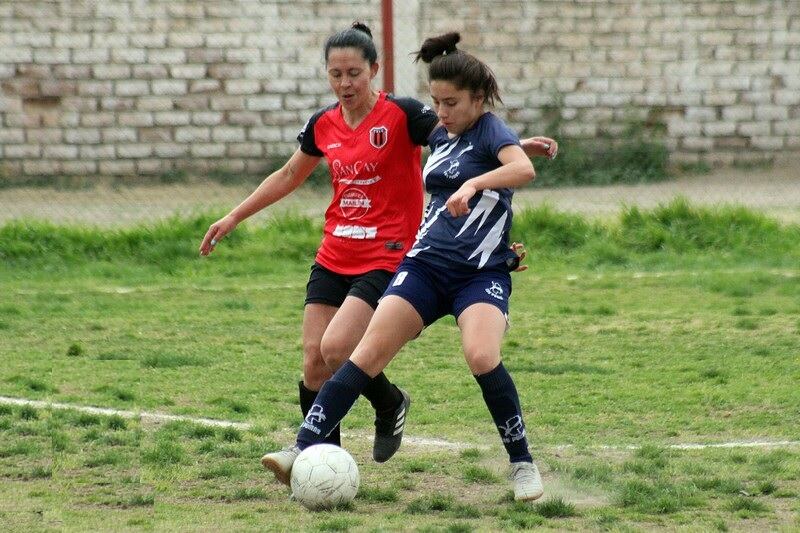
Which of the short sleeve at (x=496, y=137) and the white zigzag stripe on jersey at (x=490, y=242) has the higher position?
the short sleeve at (x=496, y=137)

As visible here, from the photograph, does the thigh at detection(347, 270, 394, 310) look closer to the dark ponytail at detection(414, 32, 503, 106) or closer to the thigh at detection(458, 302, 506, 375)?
the thigh at detection(458, 302, 506, 375)

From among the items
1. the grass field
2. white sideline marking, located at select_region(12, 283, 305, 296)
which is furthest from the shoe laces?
white sideline marking, located at select_region(12, 283, 305, 296)

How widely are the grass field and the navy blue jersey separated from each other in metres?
0.97

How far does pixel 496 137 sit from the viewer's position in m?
5.33

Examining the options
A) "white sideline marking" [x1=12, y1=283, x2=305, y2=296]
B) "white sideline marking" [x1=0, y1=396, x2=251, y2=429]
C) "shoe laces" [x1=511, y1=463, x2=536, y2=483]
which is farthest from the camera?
"white sideline marking" [x1=12, y1=283, x2=305, y2=296]

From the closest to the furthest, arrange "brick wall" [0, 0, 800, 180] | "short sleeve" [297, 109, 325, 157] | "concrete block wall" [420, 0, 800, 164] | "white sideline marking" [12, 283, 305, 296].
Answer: "short sleeve" [297, 109, 325, 157] → "white sideline marking" [12, 283, 305, 296] → "brick wall" [0, 0, 800, 180] → "concrete block wall" [420, 0, 800, 164]

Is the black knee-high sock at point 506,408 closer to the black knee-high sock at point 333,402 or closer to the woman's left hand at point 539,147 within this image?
the black knee-high sock at point 333,402

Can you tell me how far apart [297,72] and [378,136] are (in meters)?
11.7

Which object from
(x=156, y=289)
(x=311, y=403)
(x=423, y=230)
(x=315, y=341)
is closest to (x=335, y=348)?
(x=315, y=341)

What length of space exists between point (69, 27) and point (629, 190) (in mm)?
7291

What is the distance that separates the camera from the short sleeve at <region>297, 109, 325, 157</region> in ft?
19.8

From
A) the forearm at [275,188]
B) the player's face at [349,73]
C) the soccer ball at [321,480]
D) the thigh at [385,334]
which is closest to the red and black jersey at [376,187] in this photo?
the player's face at [349,73]

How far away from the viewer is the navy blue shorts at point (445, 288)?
527cm

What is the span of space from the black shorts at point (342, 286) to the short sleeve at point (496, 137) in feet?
2.48
